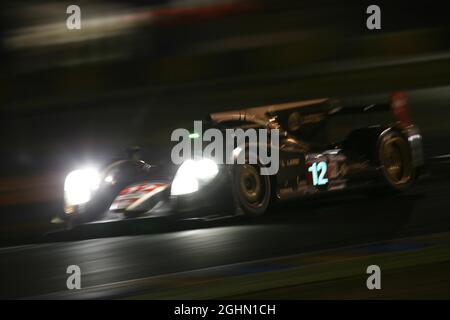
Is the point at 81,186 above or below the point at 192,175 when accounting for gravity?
above

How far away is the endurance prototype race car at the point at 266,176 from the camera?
23.8 feet

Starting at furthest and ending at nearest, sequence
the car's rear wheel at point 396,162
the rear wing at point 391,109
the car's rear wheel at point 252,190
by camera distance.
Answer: the rear wing at point 391,109 < the car's rear wheel at point 396,162 < the car's rear wheel at point 252,190

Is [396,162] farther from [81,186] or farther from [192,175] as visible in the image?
[81,186]

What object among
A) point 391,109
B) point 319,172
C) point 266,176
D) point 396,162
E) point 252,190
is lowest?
point 252,190

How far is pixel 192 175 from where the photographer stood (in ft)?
23.8

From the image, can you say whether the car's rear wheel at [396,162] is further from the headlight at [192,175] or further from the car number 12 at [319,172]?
the headlight at [192,175]

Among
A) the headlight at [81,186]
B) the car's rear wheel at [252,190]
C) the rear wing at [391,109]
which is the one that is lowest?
the car's rear wheel at [252,190]

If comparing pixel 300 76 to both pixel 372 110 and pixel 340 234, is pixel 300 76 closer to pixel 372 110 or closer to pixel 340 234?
pixel 372 110

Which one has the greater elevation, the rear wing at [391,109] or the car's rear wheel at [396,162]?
the rear wing at [391,109]

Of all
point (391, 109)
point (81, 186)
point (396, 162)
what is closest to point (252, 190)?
point (81, 186)

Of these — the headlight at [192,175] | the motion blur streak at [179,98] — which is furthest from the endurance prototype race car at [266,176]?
the motion blur streak at [179,98]

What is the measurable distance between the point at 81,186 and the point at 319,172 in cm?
212

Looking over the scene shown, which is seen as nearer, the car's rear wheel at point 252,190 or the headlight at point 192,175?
the headlight at point 192,175
